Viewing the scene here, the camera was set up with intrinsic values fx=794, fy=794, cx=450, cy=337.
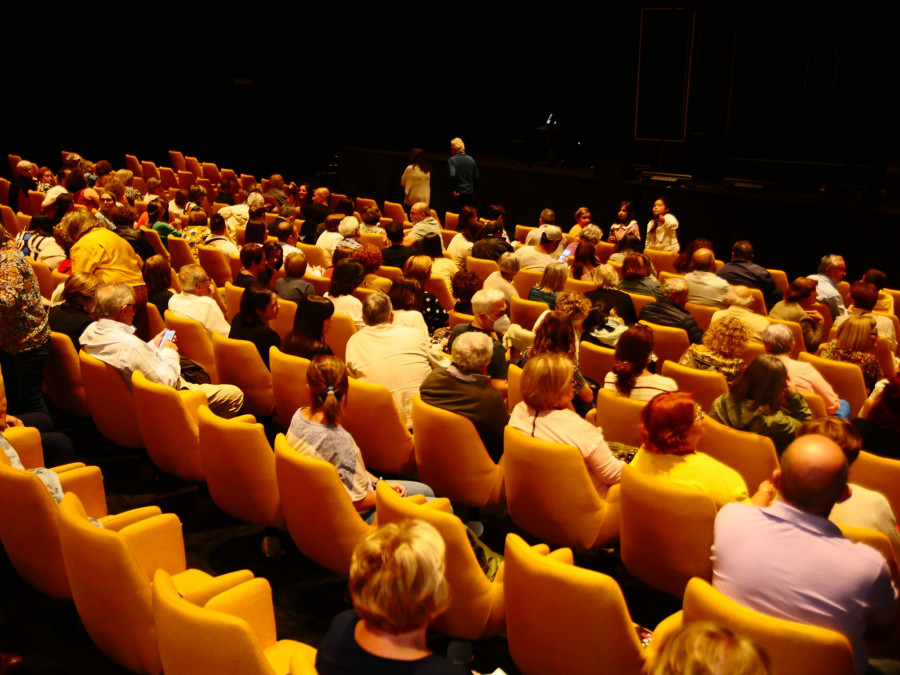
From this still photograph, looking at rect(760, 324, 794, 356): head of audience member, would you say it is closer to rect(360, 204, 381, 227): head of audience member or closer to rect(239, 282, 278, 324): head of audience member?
rect(239, 282, 278, 324): head of audience member

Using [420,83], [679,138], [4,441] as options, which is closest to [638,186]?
[679,138]

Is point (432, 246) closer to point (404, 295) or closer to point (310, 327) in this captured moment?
point (404, 295)

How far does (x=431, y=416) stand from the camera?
3572 mm

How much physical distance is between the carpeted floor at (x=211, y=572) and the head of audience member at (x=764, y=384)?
0.96m

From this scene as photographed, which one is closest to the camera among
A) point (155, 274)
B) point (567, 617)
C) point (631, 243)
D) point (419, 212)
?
point (567, 617)

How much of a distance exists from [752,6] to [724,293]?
5.37 m

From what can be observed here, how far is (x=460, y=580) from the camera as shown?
263 centimetres

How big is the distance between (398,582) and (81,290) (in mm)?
3556

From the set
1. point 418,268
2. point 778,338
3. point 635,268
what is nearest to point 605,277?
point 635,268

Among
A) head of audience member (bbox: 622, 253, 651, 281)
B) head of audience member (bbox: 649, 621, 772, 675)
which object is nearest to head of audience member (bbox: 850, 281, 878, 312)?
head of audience member (bbox: 622, 253, 651, 281)

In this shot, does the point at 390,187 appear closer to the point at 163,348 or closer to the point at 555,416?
the point at 163,348

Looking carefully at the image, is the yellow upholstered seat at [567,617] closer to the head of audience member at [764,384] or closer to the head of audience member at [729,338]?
the head of audience member at [764,384]

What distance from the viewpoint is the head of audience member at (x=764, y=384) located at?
356 centimetres

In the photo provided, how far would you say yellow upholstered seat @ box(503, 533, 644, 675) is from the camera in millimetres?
2262
